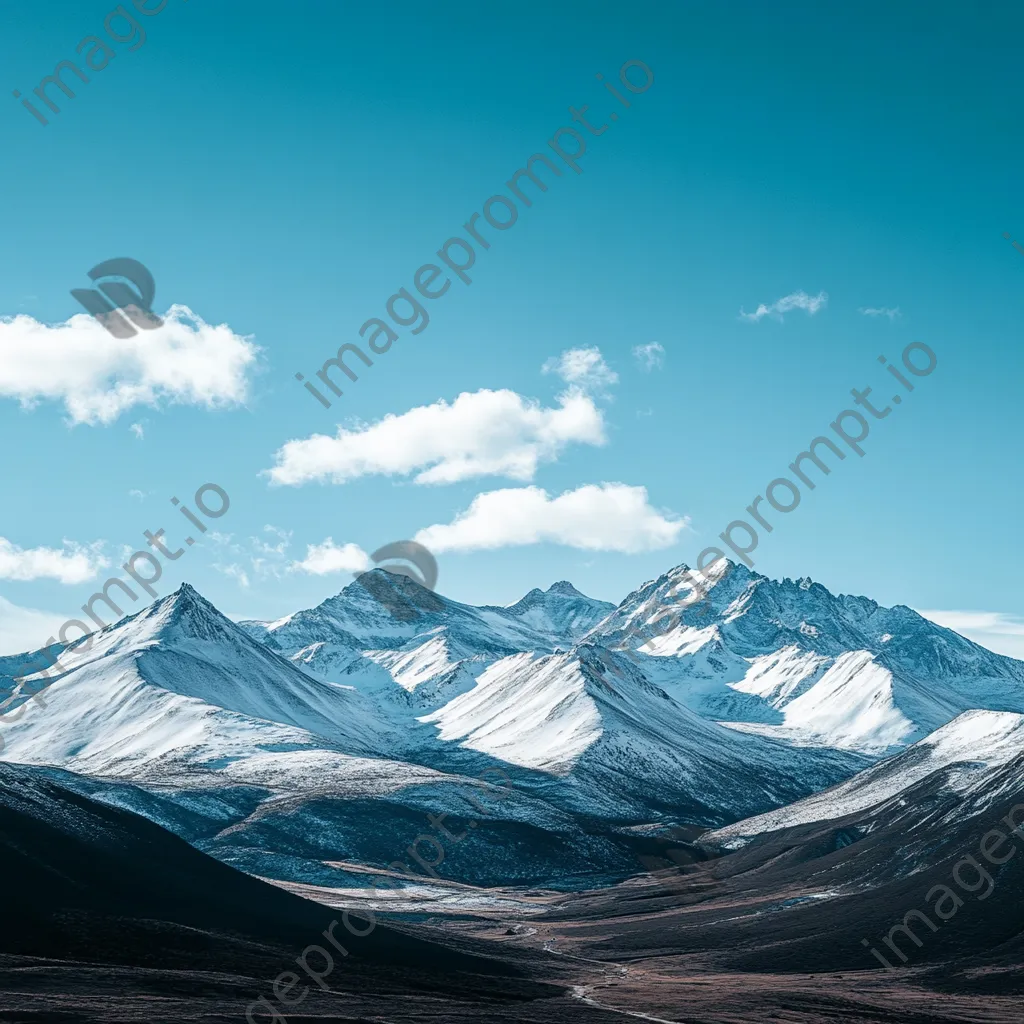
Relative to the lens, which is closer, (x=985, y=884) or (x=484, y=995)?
A: (x=484, y=995)

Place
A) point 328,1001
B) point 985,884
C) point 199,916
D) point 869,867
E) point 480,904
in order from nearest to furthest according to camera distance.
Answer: point 328,1001 < point 199,916 < point 985,884 < point 869,867 < point 480,904

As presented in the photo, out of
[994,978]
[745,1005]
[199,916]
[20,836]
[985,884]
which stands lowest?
[20,836]

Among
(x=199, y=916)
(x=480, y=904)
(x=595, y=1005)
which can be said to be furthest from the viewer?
(x=480, y=904)

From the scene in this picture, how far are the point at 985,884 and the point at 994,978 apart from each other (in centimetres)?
2818

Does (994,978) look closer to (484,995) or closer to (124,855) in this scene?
(484,995)

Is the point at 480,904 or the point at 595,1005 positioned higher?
the point at 595,1005

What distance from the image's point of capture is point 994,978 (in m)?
115

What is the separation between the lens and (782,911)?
536 ft

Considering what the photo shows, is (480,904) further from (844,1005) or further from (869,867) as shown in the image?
(844,1005)

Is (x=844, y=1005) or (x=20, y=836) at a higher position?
(x=844, y=1005)

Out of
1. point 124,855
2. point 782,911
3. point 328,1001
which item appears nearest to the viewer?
point 328,1001

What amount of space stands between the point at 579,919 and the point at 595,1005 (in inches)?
3402

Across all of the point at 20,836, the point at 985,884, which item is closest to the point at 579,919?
the point at 985,884

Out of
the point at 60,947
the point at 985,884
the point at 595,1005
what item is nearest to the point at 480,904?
the point at 985,884
